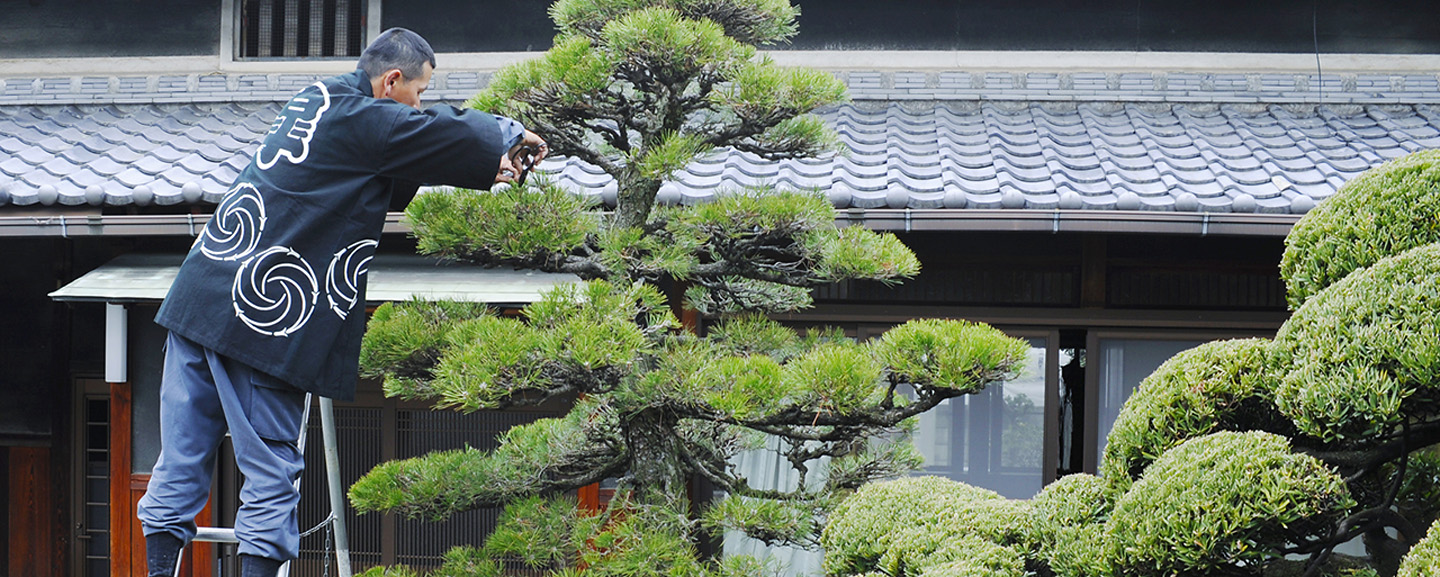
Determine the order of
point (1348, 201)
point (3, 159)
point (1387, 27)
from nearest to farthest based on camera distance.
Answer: point (1348, 201), point (3, 159), point (1387, 27)

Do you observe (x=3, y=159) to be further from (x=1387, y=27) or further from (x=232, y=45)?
(x=1387, y=27)

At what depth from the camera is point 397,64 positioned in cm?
294

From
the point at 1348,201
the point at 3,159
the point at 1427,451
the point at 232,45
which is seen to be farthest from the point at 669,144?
the point at 232,45

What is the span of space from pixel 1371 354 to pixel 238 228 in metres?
2.78

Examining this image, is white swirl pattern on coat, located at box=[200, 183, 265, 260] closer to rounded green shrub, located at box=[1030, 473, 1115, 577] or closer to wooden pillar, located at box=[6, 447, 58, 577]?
rounded green shrub, located at box=[1030, 473, 1115, 577]

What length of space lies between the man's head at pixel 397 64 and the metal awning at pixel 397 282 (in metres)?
1.96

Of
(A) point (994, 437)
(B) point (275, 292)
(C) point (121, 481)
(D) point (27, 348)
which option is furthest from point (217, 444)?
(D) point (27, 348)

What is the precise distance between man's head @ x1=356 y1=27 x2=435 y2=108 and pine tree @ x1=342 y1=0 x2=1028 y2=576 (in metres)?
0.43

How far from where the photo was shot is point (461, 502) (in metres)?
3.54

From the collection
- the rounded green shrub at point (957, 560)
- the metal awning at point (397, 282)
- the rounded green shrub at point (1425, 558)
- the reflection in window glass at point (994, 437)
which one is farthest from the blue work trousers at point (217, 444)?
the reflection in window glass at point (994, 437)

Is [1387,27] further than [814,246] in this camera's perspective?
Yes

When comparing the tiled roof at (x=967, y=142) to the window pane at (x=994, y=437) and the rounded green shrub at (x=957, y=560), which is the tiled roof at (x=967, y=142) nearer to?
the window pane at (x=994, y=437)

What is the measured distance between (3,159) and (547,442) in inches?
162

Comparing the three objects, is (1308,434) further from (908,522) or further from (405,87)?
(405,87)
